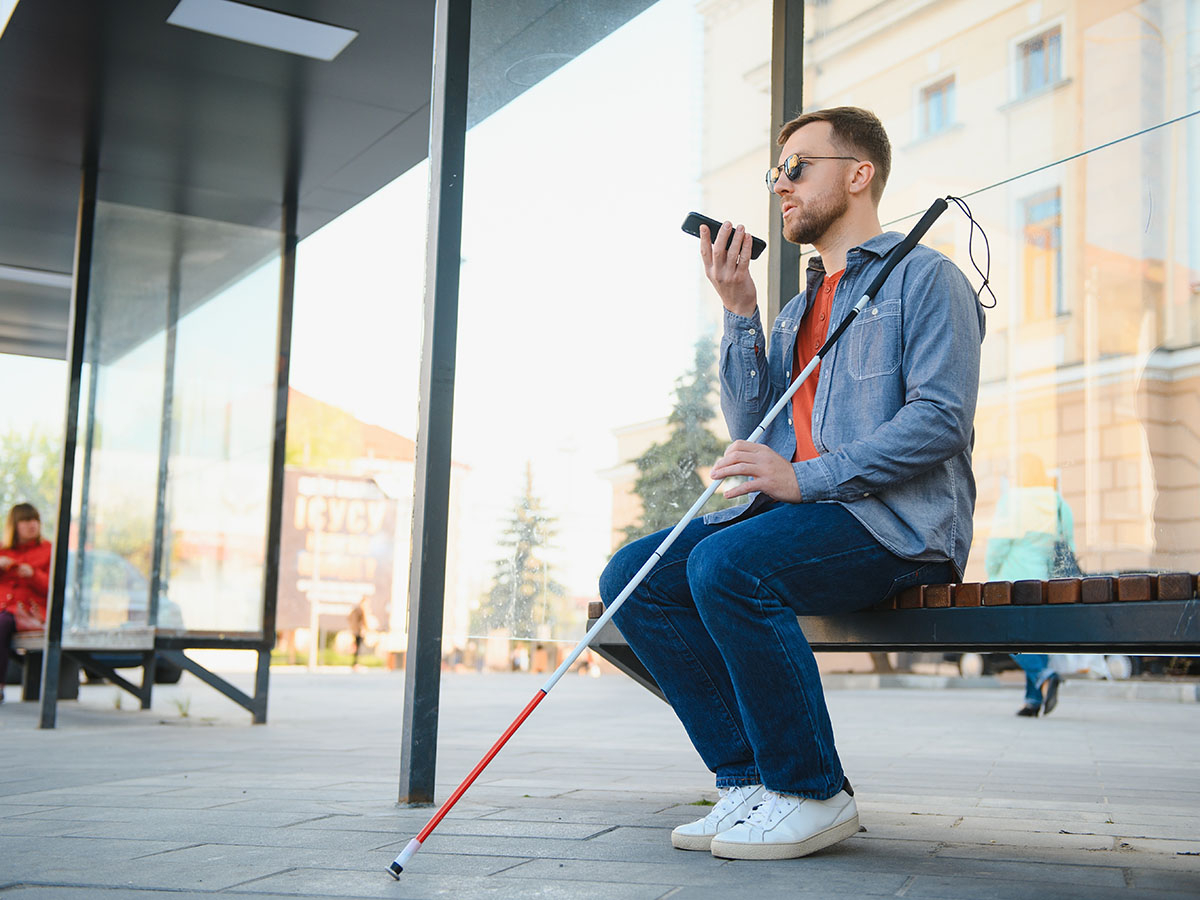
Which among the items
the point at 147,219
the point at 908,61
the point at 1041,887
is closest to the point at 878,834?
the point at 1041,887

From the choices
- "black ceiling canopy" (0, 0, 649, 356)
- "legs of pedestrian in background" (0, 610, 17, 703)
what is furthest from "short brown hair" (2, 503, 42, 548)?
"black ceiling canopy" (0, 0, 649, 356)

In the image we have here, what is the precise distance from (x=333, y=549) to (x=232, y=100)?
35134mm

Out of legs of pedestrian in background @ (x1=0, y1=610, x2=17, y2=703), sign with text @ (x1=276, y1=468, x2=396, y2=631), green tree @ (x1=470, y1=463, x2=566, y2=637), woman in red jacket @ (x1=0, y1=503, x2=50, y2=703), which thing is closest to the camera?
green tree @ (x1=470, y1=463, x2=566, y2=637)

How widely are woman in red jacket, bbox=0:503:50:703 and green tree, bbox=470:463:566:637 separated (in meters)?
6.59

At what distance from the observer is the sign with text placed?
3938cm

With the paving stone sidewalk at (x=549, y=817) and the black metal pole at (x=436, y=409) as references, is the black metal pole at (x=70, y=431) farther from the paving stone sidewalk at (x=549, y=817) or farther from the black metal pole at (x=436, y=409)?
the black metal pole at (x=436, y=409)

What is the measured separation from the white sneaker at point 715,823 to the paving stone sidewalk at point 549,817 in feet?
0.14

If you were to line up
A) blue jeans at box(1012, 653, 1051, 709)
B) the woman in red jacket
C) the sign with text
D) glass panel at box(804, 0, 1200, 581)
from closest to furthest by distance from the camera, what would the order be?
1. glass panel at box(804, 0, 1200, 581)
2. blue jeans at box(1012, 653, 1051, 709)
3. the woman in red jacket
4. the sign with text

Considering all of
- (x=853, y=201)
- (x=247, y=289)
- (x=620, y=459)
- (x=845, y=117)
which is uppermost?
(x=247, y=289)

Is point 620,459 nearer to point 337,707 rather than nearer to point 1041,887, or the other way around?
point 1041,887

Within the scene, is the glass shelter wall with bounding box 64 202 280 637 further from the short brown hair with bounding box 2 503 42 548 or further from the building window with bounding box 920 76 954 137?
the building window with bounding box 920 76 954 137

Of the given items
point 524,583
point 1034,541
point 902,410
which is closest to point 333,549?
point 1034,541

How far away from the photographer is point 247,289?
27.7ft

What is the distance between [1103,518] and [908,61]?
357 cm
